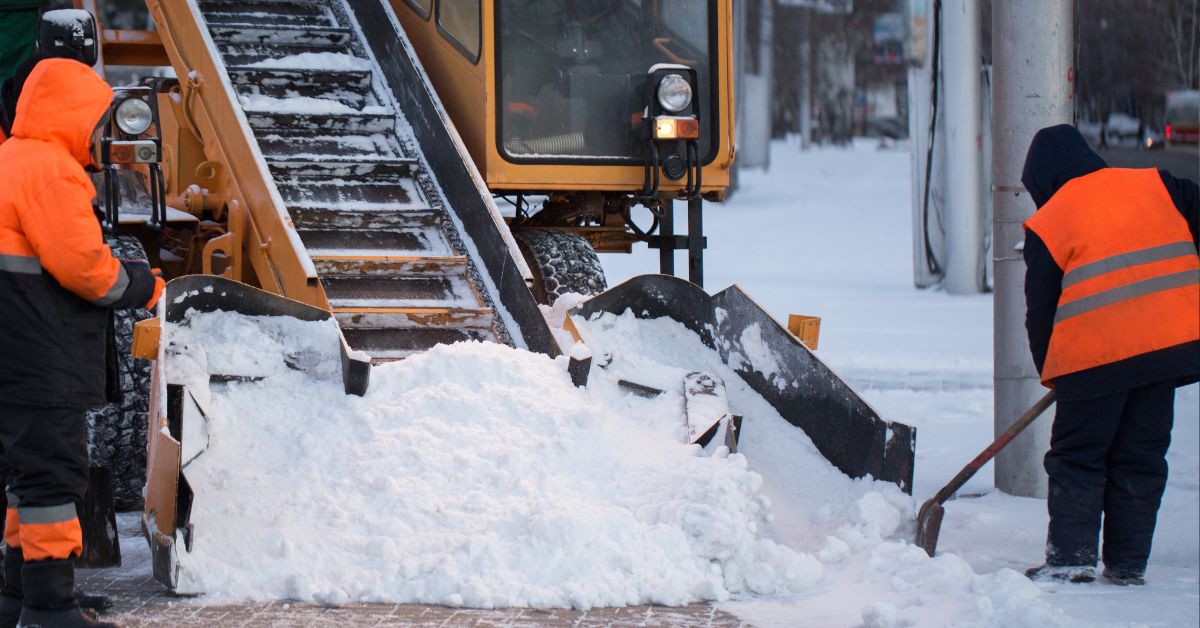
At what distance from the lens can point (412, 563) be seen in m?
4.05

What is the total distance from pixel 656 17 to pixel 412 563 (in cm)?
355

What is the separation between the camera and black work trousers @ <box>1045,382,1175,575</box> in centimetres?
460

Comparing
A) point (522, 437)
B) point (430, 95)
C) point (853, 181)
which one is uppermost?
point (430, 95)

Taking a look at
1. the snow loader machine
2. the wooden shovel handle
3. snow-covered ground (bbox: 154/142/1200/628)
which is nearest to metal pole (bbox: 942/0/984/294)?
the snow loader machine

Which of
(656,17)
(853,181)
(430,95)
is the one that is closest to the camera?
(430,95)

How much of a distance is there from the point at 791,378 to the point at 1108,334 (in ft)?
3.73

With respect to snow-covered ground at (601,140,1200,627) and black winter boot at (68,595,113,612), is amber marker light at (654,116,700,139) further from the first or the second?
black winter boot at (68,595,113,612)

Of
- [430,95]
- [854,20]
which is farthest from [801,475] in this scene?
[854,20]

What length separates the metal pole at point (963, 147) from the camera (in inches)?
561

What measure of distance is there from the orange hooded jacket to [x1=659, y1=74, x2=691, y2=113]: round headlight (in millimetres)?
2920

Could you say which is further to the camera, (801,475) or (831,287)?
(831,287)

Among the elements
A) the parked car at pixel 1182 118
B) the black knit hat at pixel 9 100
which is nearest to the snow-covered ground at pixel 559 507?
the black knit hat at pixel 9 100

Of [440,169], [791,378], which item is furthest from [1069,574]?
[440,169]

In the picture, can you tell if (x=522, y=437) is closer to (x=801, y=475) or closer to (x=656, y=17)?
(x=801, y=475)
